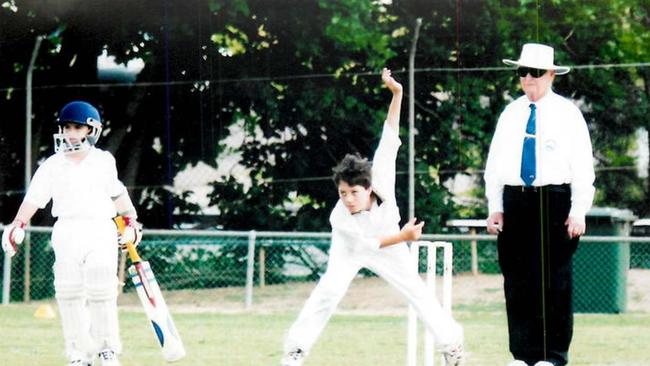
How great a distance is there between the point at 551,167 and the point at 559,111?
280 millimetres

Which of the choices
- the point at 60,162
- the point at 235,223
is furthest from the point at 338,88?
the point at 60,162

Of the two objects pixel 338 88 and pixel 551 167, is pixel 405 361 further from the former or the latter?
pixel 338 88

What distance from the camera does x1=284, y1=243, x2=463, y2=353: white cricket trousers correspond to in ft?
23.9

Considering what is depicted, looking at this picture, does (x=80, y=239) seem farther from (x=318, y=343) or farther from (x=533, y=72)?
(x=318, y=343)

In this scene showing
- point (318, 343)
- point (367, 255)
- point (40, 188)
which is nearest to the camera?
point (367, 255)

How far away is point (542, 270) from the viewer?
7211 mm

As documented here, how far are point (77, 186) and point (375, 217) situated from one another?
1.48m

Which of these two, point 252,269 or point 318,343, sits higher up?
A: point 252,269

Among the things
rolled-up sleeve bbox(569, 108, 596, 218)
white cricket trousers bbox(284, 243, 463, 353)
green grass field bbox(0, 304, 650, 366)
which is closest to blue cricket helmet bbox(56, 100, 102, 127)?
white cricket trousers bbox(284, 243, 463, 353)

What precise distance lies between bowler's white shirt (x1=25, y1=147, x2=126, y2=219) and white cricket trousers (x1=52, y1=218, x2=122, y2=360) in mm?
64

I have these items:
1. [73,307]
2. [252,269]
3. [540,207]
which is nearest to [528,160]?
[540,207]

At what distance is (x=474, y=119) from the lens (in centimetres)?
1764

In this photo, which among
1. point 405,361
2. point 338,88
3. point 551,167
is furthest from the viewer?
point 338,88

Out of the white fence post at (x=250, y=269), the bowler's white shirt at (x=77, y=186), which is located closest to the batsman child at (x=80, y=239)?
the bowler's white shirt at (x=77, y=186)
